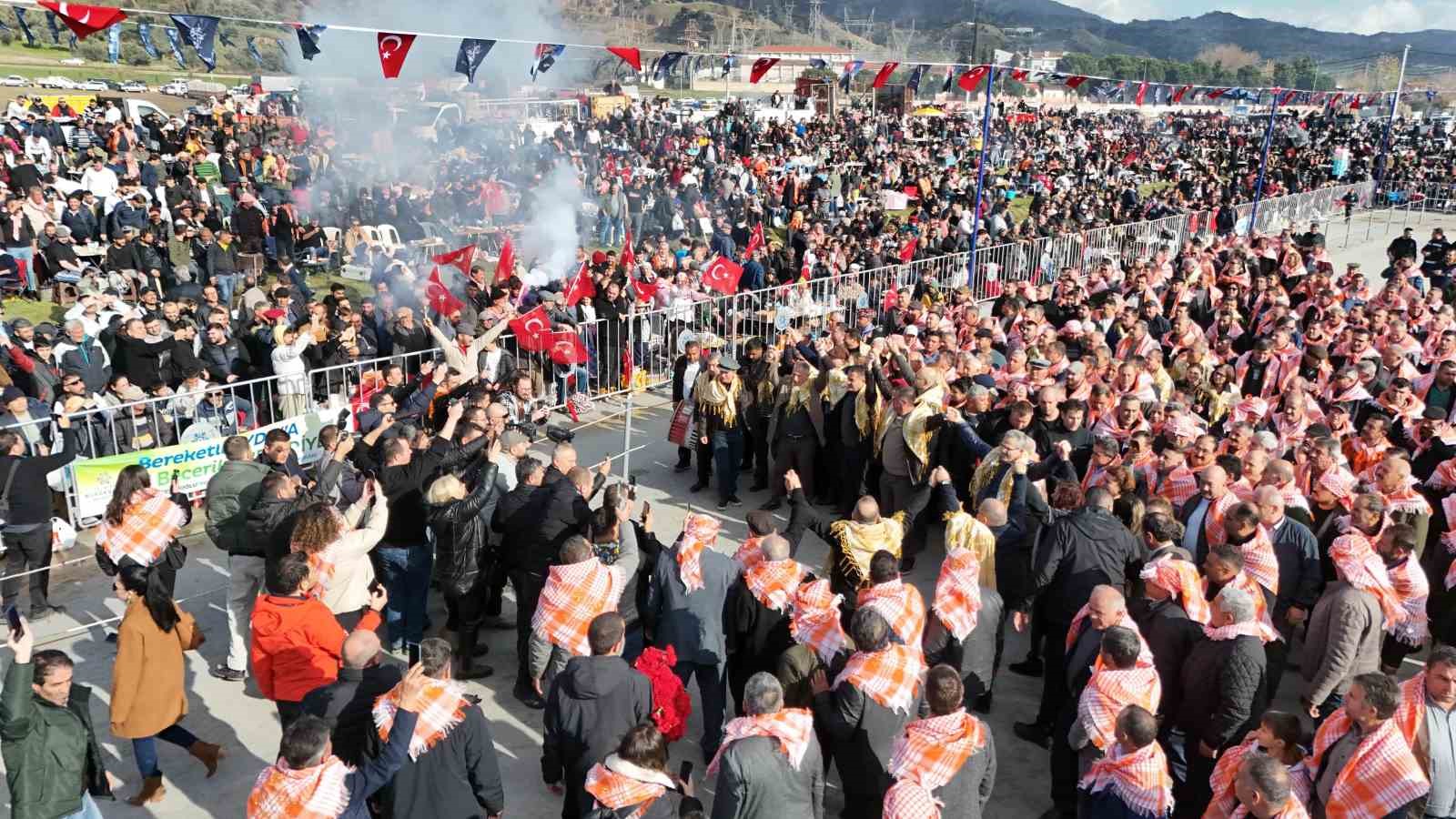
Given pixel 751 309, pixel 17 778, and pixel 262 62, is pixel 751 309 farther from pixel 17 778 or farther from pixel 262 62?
pixel 262 62

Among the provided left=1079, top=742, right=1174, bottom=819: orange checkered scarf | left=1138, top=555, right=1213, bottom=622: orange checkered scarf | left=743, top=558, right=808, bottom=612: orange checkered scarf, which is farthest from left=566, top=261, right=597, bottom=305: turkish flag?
left=1079, top=742, right=1174, bottom=819: orange checkered scarf

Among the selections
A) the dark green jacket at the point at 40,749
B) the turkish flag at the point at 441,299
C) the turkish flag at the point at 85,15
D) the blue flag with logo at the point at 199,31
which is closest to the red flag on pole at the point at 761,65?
the turkish flag at the point at 441,299

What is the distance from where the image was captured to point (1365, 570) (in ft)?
17.1

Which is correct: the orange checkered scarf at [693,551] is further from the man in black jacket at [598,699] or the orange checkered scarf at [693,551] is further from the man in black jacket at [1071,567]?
the man in black jacket at [1071,567]

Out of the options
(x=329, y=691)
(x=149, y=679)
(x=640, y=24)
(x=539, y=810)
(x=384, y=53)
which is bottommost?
(x=539, y=810)

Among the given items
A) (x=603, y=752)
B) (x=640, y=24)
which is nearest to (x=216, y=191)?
(x=603, y=752)

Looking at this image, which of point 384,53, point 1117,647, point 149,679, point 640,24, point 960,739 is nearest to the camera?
point 960,739

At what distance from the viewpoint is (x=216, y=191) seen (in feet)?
64.9

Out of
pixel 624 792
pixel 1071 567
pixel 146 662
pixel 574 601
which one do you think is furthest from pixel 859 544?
pixel 146 662

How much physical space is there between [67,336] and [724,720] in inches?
328

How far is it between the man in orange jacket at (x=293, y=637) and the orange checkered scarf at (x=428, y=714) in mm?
818

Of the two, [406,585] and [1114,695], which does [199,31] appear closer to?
[406,585]

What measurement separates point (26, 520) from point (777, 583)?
5.15m

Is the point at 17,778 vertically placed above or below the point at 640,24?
below
